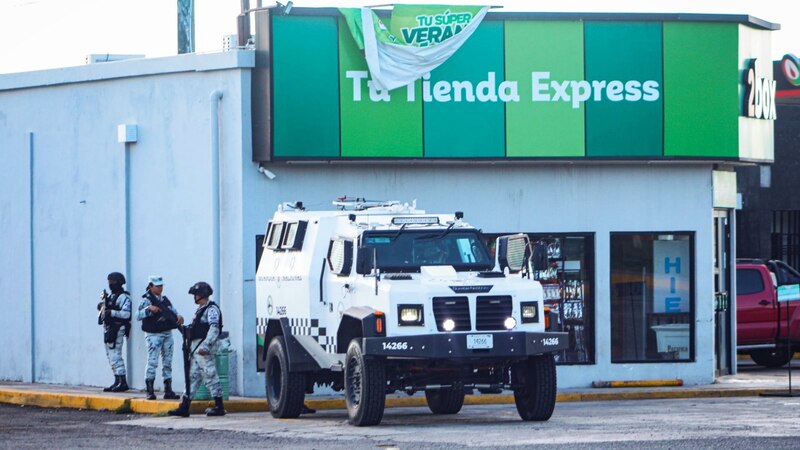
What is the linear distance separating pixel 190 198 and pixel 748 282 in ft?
36.3

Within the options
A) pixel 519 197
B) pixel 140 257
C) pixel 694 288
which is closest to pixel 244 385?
pixel 140 257

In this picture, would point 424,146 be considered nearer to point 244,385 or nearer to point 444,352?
point 244,385

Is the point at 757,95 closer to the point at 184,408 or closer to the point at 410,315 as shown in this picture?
the point at 410,315

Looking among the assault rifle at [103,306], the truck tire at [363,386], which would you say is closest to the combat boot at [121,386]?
the assault rifle at [103,306]

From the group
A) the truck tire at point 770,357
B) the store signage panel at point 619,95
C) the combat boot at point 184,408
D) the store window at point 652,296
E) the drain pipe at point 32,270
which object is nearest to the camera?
the combat boot at point 184,408

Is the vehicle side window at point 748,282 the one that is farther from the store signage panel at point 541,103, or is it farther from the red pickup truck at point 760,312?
the store signage panel at point 541,103

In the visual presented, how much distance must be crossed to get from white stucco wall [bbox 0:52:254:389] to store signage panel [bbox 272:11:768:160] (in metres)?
0.96

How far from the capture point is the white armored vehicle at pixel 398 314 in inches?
639

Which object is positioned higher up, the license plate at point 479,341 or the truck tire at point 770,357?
the license plate at point 479,341

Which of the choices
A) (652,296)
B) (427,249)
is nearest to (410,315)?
(427,249)

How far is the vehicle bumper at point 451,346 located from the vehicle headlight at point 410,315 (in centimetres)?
22

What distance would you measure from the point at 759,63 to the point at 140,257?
10040 mm

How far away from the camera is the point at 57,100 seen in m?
23.8

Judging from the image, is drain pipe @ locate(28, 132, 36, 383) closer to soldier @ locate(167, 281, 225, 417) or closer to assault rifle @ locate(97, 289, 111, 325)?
assault rifle @ locate(97, 289, 111, 325)
